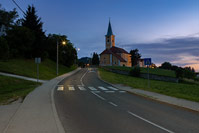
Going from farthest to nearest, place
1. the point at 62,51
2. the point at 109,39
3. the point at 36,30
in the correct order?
1. the point at 109,39
2. the point at 62,51
3. the point at 36,30

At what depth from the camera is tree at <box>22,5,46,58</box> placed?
43.1 meters

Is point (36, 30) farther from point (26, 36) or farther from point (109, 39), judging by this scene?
point (109, 39)

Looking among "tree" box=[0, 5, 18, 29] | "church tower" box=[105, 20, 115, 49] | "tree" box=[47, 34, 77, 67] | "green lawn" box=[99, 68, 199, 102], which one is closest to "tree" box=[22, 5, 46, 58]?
"tree" box=[0, 5, 18, 29]

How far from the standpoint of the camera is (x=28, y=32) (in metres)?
39.3

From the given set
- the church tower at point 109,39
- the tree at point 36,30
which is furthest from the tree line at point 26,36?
the church tower at point 109,39

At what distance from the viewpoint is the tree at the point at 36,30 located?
43.1 metres

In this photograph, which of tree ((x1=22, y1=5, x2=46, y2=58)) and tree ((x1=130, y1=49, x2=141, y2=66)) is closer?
tree ((x1=22, y1=5, x2=46, y2=58))

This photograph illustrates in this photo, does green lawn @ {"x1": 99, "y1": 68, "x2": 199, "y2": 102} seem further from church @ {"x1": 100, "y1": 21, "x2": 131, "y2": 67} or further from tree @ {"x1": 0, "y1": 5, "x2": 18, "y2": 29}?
church @ {"x1": 100, "y1": 21, "x2": 131, "y2": 67}

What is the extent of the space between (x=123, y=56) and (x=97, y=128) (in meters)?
93.7

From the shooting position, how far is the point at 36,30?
148ft

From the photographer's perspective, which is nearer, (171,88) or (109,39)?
(171,88)

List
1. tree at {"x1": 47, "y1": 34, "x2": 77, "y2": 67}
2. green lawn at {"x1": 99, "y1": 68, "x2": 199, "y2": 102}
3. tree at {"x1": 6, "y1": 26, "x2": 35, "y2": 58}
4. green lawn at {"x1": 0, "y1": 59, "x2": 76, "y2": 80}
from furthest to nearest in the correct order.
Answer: tree at {"x1": 47, "y1": 34, "x2": 77, "y2": 67} < tree at {"x1": 6, "y1": 26, "x2": 35, "y2": 58} < green lawn at {"x1": 0, "y1": 59, "x2": 76, "y2": 80} < green lawn at {"x1": 99, "y1": 68, "x2": 199, "y2": 102}

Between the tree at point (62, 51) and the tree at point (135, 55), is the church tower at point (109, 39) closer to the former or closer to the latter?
the tree at point (135, 55)

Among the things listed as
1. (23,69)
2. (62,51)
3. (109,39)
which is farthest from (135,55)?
(23,69)
